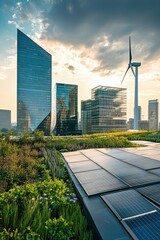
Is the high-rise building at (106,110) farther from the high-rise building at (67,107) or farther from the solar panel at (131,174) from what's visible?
the solar panel at (131,174)

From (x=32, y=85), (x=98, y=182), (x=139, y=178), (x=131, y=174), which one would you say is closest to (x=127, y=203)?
(x=98, y=182)

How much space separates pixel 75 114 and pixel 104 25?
7851 centimetres

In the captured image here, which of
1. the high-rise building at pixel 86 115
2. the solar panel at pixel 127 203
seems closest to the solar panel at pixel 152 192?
the solar panel at pixel 127 203

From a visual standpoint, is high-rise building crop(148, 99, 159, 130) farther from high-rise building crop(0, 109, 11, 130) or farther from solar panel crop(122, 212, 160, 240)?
solar panel crop(122, 212, 160, 240)

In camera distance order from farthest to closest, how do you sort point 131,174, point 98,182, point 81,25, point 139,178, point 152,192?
point 81,25
point 131,174
point 139,178
point 98,182
point 152,192

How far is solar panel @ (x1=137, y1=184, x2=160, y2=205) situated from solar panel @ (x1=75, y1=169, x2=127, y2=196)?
1.26 ft

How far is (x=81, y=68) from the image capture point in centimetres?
1513

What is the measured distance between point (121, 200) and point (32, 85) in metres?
89.3

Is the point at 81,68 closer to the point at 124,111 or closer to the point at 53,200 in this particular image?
the point at 53,200

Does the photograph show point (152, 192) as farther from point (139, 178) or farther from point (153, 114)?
point (153, 114)

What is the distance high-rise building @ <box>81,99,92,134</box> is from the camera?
3504 inches

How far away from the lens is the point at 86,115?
92188 millimetres

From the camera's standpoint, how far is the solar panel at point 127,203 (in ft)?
7.38

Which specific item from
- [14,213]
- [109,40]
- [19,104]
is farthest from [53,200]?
[19,104]
